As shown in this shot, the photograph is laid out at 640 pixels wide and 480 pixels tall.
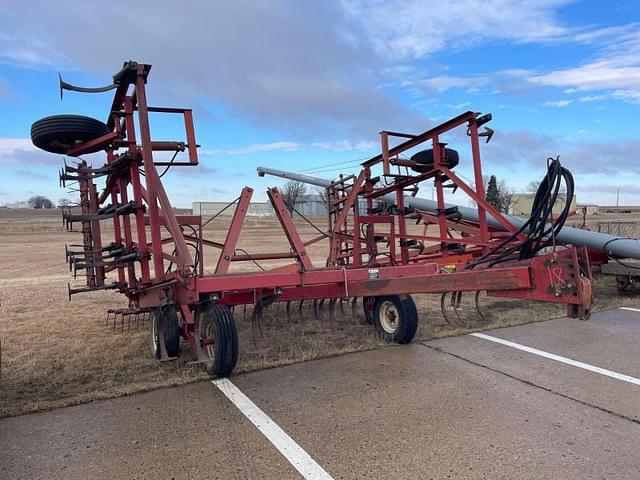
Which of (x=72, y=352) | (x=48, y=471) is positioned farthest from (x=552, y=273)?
(x=72, y=352)

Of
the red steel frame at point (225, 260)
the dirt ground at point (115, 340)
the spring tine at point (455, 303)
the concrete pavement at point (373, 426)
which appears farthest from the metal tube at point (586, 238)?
the concrete pavement at point (373, 426)

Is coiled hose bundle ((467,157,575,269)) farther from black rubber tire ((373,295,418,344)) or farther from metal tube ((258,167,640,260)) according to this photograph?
metal tube ((258,167,640,260))

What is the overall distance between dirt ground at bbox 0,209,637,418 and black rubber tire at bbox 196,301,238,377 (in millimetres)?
250

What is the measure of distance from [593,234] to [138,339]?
25.6 ft

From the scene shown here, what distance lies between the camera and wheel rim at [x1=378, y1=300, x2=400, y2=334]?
6113mm

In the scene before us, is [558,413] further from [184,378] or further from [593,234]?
[593,234]

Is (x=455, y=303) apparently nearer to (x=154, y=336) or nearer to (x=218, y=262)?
(x=218, y=262)

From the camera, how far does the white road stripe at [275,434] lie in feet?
9.86

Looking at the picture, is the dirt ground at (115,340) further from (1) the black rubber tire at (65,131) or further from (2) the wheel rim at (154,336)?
(1) the black rubber tire at (65,131)

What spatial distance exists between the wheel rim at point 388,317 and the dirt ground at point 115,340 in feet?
0.71

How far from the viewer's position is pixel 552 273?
12.7 ft

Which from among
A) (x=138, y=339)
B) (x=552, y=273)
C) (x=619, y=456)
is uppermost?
(x=552, y=273)

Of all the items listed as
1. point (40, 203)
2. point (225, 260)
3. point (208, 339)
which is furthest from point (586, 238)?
point (40, 203)

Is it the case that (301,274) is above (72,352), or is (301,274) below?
above
